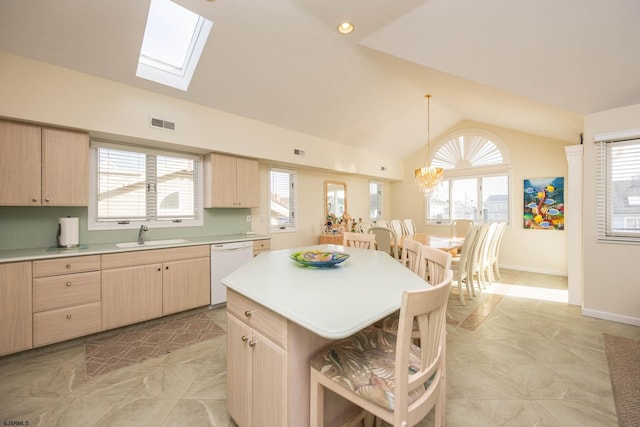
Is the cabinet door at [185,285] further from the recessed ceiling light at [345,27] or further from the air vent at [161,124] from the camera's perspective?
the recessed ceiling light at [345,27]

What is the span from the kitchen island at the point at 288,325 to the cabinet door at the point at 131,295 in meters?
1.89

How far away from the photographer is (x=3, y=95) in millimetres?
2168

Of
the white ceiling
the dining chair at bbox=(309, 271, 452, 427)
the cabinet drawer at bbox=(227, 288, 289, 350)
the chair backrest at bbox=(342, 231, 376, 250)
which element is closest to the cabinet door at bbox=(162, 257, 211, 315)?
the chair backrest at bbox=(342, 231, 376, 250)

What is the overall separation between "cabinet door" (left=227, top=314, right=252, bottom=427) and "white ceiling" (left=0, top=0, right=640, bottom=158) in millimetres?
2766

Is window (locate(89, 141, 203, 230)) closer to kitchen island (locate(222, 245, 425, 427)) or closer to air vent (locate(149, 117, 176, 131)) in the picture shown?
air vent (locate(149, 117, 176, 131))

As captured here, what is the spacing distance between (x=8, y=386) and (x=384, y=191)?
702cm

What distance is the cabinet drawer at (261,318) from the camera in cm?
106

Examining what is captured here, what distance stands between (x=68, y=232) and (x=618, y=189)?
6031 millimetres

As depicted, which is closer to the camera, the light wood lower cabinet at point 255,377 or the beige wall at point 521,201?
the light wood lower cabinet at point 255,377

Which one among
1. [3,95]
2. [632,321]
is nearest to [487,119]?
[632,321]

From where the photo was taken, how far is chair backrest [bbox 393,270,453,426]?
0.88 metres

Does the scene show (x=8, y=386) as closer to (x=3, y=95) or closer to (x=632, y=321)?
(x=3, y=95)

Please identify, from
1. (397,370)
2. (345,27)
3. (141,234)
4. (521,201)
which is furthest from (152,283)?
(521,201)

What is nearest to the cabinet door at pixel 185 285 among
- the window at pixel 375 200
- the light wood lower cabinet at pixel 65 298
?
the light wood lower cabinet at pixel 65 298
